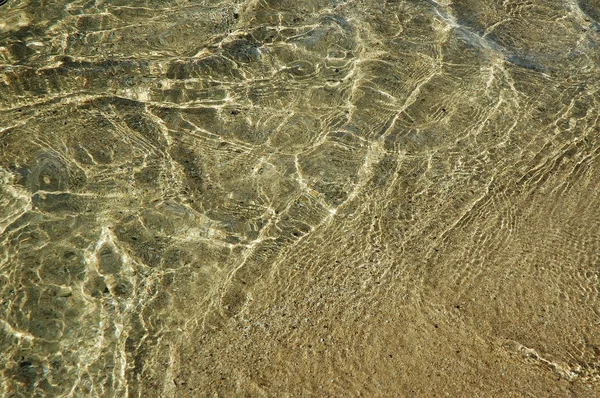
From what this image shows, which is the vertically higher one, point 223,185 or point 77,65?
point 77,65

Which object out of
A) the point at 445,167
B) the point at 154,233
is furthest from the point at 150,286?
the point at 445,167

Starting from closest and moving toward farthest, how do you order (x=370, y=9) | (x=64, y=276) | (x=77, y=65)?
(x=64, y=276) → (x=77, y=65) → (x=370, y=9)

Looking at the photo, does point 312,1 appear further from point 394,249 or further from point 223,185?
point 394,249

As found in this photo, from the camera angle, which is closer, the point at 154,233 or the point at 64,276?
the point at 64,276

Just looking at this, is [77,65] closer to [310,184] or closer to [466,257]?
[310,184]

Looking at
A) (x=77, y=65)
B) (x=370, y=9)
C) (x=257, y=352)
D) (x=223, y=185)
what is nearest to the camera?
(x=257, y=352)

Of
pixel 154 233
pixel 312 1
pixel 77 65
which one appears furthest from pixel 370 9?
pixel 154 233
